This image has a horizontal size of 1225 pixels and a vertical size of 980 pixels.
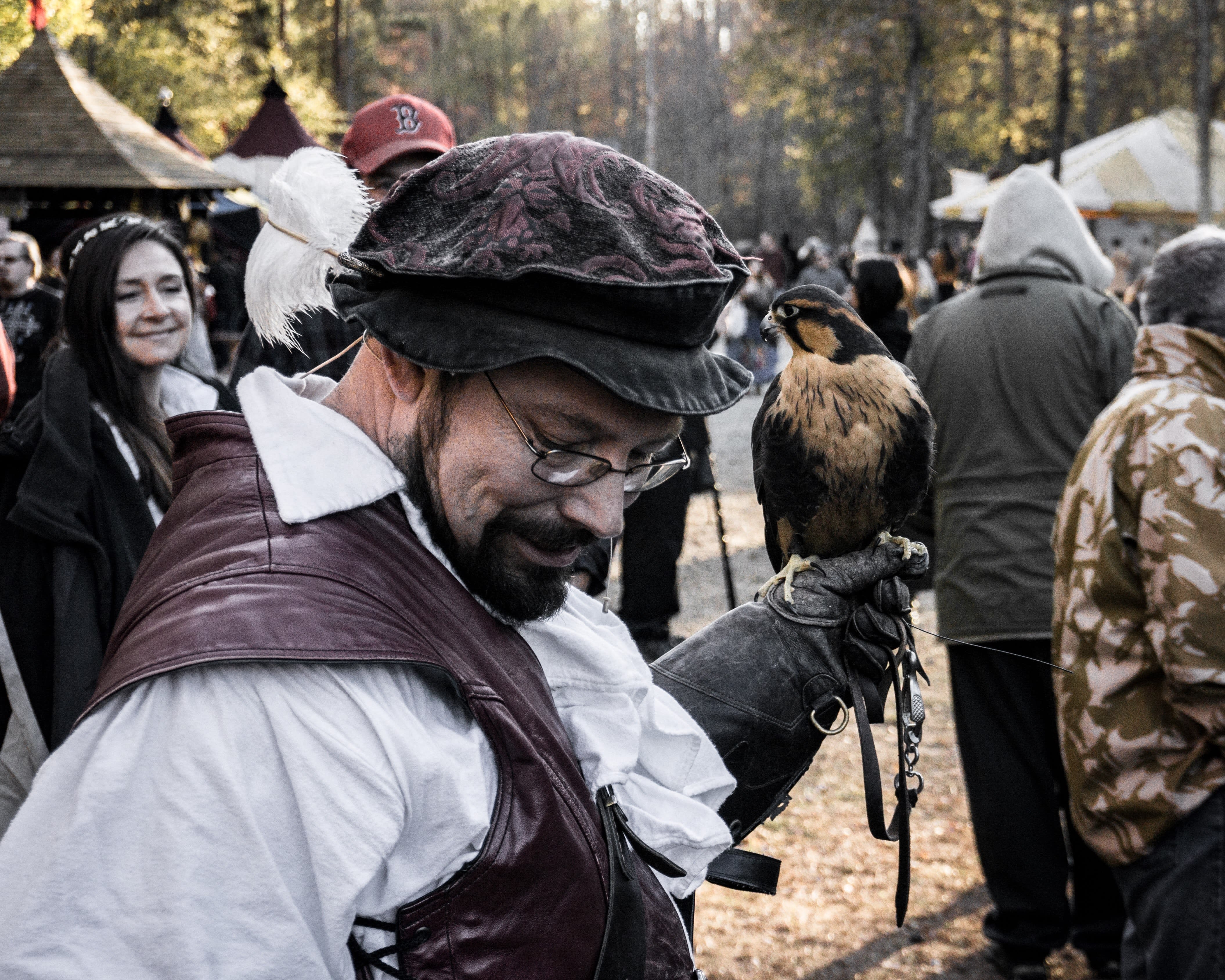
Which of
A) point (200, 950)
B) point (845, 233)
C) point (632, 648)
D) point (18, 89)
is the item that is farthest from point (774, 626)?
point (845, 233)

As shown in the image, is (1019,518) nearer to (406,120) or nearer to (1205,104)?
(406,120)

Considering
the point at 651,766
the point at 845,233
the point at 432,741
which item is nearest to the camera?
the point at 432,741

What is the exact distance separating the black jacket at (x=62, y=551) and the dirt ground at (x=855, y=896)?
2137mm

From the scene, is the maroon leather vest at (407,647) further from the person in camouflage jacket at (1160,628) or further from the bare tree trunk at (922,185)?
the bare tree trunk at (922,185)

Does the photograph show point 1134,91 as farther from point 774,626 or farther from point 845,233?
point 774,626

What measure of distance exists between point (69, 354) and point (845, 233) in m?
42.8

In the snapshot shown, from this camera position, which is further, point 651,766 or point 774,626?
point 774,626

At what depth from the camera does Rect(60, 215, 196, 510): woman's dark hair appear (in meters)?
2.88

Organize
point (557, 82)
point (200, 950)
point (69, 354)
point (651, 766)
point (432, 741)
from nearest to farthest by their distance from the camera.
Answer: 1. point (200, 950)
2. point (432, 741)
3. point (651, 766)
4. point (69, 354)
5. point (557, 82)

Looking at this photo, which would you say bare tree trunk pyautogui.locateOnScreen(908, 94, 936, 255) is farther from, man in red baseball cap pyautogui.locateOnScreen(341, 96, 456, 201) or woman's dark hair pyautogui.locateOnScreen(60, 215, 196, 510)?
woman's dark hair pyautogui.locateOnScreen(60, 215, 196, 510)

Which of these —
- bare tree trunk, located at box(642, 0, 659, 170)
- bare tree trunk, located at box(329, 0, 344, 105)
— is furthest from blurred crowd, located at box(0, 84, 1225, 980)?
bare tree trunk, located at box(642, 0, 659, 170)

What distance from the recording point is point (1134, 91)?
25.0m

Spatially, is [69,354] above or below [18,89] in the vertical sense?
below

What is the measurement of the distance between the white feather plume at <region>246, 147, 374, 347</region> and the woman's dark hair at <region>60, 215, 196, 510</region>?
56.7 inches
